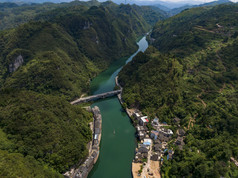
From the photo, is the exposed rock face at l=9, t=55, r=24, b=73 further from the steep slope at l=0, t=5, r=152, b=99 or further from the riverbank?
the riverbank

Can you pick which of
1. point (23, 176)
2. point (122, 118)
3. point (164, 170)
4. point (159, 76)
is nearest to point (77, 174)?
point (23, 176)

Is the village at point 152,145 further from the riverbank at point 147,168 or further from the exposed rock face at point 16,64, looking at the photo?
the exposed rock face at point 16,64

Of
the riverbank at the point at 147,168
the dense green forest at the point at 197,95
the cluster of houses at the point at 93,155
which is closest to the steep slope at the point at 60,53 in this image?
the cluster of houses at the point at 93,155

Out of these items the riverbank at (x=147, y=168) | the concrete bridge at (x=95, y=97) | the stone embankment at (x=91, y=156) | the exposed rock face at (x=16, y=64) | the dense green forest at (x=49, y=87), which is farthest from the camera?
the exposed rock face at (x=16, y=64)

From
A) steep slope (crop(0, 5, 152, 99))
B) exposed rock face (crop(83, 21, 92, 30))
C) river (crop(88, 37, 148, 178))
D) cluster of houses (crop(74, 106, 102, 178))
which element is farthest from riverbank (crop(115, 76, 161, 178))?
exposed rock face (crop(83, 21, 92, 30))

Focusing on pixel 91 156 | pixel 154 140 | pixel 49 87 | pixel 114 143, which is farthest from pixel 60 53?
pixel 154 140

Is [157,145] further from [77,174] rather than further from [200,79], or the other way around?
[200,79]

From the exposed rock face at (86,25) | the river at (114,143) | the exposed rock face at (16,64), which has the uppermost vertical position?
the exposed rock face at (86,25)

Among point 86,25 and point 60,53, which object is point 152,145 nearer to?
point 60,53
